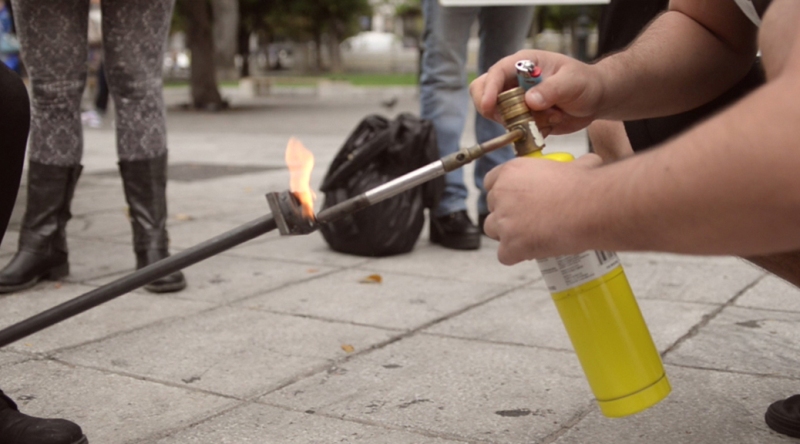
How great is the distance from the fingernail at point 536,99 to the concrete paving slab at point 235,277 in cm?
197

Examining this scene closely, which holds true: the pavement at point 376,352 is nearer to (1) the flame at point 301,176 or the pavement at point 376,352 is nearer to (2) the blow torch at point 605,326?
(2) the blow torch at point 605,326

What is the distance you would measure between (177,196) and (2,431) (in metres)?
4.10

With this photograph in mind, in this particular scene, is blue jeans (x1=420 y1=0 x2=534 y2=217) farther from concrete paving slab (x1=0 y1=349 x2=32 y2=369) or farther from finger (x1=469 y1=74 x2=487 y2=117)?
finger (x1=469 y1=74 x2=487 y2=117)

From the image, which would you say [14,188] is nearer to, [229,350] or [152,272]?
[152,272]

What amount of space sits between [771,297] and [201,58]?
13.8m

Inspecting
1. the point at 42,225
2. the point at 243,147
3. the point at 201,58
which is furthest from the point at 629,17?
the point at 201,58

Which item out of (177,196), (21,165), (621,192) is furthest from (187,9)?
(621,192)

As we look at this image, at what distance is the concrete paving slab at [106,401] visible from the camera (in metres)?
2.16

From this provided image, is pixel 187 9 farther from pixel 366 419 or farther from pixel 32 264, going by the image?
pixel 366 419

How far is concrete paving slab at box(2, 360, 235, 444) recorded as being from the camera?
7.07 feet

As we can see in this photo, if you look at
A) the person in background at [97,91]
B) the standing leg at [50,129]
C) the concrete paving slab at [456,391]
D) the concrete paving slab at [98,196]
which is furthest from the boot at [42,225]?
the person in background at [97,91]

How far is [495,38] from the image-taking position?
14.3ft

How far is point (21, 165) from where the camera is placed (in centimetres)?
208

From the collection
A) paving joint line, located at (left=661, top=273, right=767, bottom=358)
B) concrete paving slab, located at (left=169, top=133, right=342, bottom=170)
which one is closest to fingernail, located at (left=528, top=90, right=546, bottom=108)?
paving joint line, located at (left=661, top=273, right=767, bottom=358)
